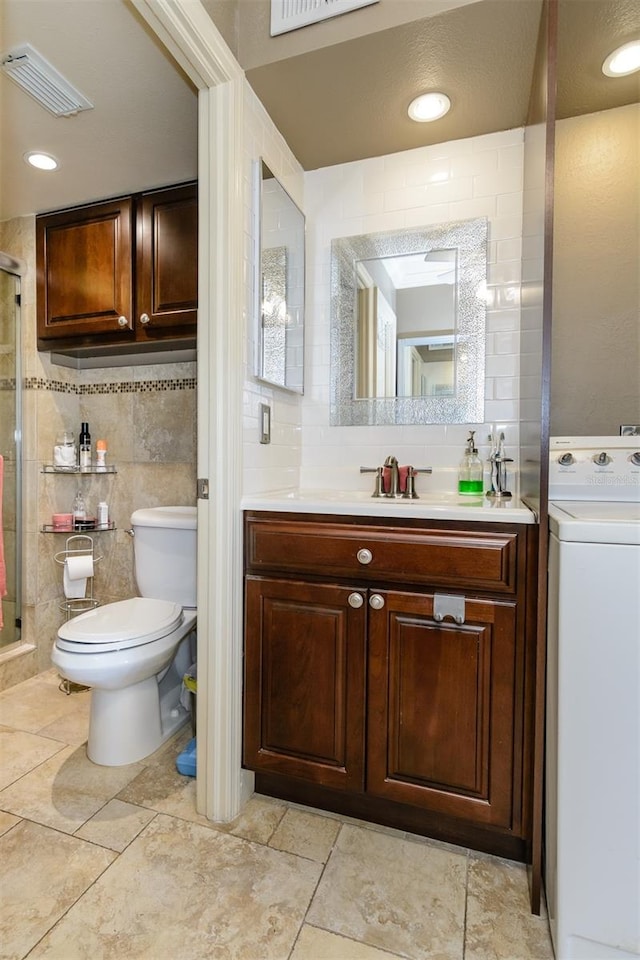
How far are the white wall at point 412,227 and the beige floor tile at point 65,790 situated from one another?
1235 millimetres

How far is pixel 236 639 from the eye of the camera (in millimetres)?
1413

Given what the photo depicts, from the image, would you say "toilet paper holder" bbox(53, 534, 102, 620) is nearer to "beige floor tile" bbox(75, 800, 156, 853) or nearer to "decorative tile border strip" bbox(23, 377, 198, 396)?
"decorative tile border strip" bbox(23, 377, 198, 396)

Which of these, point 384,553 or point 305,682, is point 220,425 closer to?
point 384,553

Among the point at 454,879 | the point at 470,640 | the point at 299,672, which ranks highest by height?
the point at 470,640

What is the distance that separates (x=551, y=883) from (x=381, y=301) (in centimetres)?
179

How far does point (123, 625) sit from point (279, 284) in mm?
1320

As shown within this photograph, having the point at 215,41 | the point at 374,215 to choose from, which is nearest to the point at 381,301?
the point at 374,215

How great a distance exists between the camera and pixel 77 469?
2.38 m

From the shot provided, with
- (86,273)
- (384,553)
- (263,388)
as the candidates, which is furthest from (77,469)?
(384,553)

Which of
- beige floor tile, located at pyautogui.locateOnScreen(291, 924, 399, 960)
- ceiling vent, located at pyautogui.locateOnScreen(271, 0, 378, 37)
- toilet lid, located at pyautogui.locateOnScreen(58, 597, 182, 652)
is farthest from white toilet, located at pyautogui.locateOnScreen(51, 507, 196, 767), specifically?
ceiling vent, located at pyautogui.locateOnScreen(271, 0, 378, 37)

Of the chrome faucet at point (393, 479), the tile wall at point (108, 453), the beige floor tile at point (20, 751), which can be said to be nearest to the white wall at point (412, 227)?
the chrome faucet at point (393, 479)

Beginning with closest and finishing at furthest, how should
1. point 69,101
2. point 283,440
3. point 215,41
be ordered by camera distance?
1. point 215,41
2. point 69,101
3. point 283,440

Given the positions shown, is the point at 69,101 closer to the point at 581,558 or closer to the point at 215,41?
the point at 215,41

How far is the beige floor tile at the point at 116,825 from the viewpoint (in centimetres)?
130
